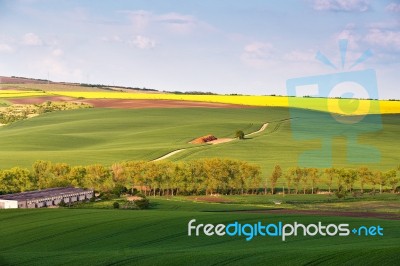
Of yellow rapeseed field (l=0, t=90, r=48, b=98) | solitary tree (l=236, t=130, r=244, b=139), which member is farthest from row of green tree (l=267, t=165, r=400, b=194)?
yellow rapeseed field (l=0, t=90, r=48, b=98)

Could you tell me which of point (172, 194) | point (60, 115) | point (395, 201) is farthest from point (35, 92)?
point (395, 201)

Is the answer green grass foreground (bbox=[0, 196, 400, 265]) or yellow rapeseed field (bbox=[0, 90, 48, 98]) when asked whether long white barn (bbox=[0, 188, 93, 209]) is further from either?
yellow rapeseed field (bbox=[0, 90, 48, 98])

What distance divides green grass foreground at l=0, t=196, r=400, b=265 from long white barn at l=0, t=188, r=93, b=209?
20.6 ft

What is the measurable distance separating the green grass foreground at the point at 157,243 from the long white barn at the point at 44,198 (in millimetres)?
6274

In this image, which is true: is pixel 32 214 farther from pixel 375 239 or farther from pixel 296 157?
pixel 296 157

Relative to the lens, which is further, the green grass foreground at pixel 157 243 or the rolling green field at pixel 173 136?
the rolling green field at pixel 173 136

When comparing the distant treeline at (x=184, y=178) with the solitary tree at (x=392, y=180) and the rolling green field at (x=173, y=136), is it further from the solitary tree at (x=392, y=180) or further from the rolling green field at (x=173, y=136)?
the rolling green field at (x=173, y=136)

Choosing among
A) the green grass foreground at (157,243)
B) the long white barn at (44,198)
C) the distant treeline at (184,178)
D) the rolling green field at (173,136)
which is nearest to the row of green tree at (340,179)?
the distant treeline at (184,178)

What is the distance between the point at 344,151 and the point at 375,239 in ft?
166

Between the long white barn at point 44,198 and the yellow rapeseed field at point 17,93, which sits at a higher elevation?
the yellow rapeseed field at point 17,93

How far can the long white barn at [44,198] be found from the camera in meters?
42.7

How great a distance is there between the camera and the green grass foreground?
23.8m

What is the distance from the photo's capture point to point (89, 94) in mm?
146250

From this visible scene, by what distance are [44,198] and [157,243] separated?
17.9 metres
